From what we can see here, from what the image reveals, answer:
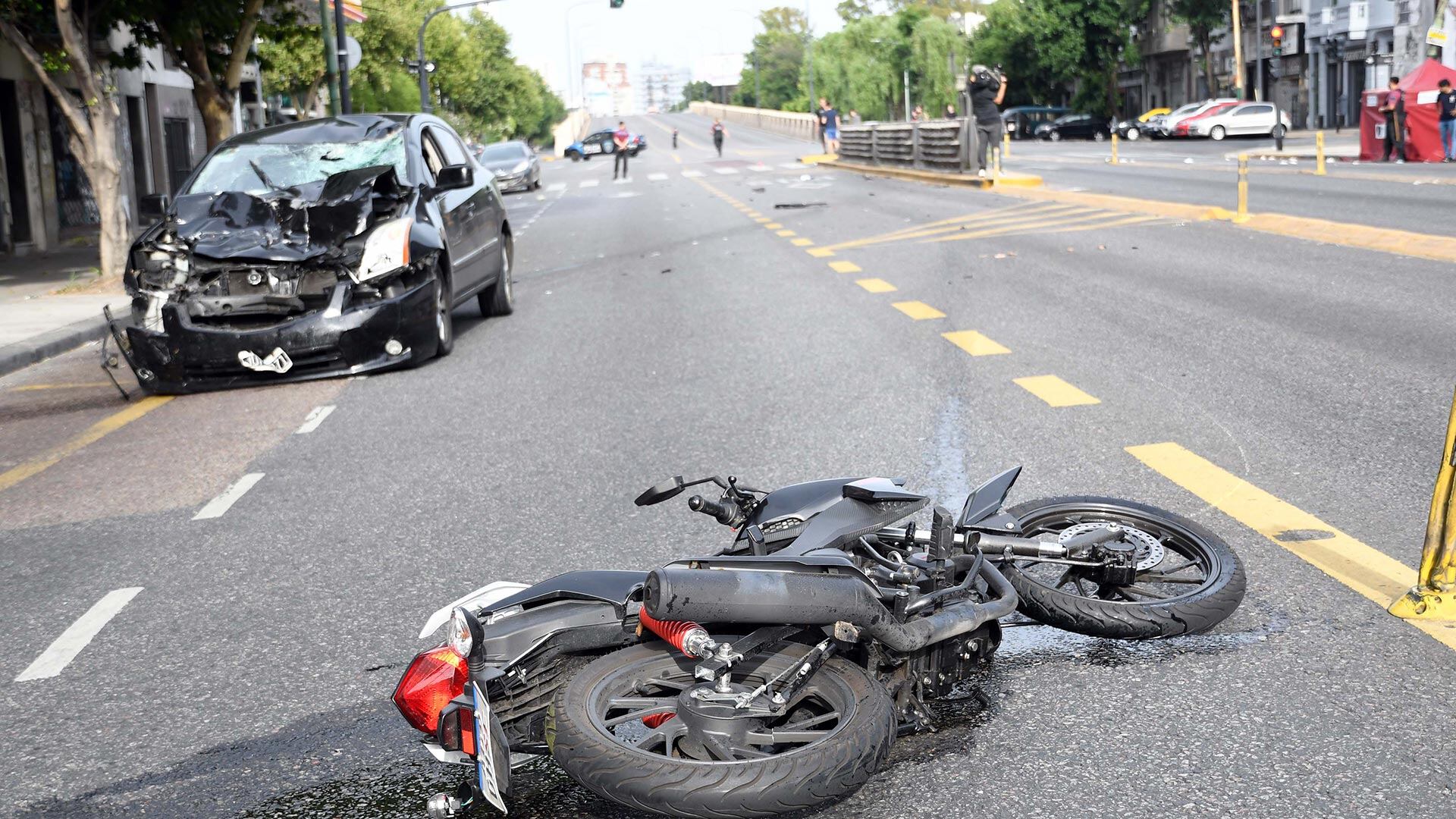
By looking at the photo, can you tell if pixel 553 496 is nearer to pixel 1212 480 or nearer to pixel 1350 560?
pixel 1212 480

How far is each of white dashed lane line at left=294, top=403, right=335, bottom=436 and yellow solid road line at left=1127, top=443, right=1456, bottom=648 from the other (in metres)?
4.31

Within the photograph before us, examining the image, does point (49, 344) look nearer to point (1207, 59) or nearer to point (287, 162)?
point (287, 162)

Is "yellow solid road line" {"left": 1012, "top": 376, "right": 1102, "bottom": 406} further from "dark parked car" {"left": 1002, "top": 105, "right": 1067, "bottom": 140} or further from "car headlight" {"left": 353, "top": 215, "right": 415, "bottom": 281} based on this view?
"dark parked car" {"left": 1002, "top": 105, "right": 1067, "bottom": 140}

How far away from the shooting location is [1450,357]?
8.32 meters

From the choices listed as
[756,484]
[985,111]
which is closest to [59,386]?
[756,484]

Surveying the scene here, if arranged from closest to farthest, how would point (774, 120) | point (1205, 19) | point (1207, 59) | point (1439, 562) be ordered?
point (1439, 562), point (1205, 19), point (1207, 59), point (774, 120)

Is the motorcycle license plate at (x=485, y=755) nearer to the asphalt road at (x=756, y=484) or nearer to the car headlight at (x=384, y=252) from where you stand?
the asphalt road at (x=756, y=484)

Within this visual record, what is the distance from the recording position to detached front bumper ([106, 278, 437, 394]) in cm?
936

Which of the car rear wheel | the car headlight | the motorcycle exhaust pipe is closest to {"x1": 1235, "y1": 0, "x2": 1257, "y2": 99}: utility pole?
the car rear wheel

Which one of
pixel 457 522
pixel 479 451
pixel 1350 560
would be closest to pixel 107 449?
pixel 479 451

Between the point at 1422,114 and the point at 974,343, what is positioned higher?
the point at 1422,114

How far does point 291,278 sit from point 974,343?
4.34m

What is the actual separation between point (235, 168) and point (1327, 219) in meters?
12.5

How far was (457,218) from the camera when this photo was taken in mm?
10898
